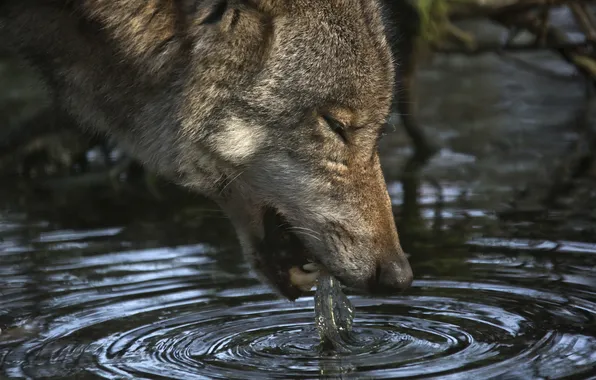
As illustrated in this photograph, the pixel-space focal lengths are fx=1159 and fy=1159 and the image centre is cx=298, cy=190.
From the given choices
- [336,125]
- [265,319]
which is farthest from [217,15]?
[265,319]

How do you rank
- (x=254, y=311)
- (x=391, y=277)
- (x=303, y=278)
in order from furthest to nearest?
1. (x=254, y=311)
2. (x=303, y=278)
3. (x=391, y=277)

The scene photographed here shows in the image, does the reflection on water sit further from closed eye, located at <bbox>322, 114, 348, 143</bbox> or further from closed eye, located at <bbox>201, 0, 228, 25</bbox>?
closed eye, located at <bbox>201, 0, 228, 25</bbox>

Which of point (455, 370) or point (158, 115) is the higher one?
point (158, 115)

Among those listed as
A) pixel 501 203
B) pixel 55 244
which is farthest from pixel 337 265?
pixel 501 203

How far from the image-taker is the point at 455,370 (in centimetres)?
398

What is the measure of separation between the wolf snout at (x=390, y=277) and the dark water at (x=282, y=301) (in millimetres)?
210

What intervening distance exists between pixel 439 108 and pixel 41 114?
4.31 metres

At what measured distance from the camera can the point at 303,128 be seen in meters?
4.50

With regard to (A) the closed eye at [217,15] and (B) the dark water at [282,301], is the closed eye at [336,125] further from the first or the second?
(B) the dark water at [282,301]

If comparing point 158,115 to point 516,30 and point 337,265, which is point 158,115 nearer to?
point 337,265

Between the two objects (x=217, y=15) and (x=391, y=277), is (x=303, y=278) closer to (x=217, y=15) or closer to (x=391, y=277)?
(x=391, y=277)

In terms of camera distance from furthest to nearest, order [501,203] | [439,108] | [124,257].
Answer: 1. [439,108]
2. [501,203]
3. [124,257]

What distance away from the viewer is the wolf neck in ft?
14.2

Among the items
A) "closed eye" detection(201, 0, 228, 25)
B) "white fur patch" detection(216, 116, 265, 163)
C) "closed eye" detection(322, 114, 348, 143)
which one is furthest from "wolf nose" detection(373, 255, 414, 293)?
"closed eye" detection(201, 0, 228, 25)
